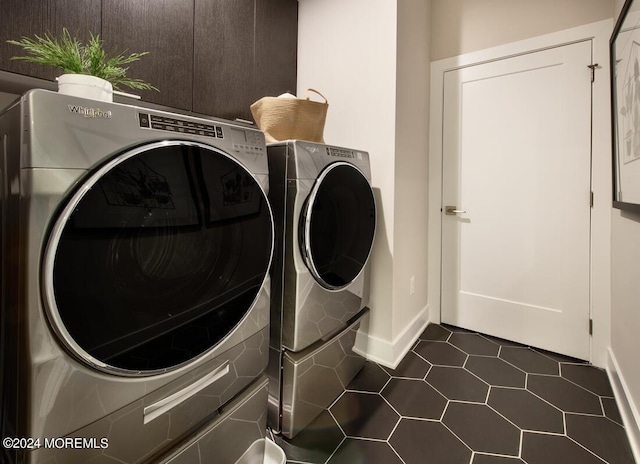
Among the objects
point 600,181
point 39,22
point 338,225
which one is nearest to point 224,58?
point 39,22

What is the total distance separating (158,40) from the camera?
130 cm

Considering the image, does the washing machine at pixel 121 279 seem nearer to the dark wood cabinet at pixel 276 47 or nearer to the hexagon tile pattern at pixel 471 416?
the hexagon tile pattern at pixel 471 416

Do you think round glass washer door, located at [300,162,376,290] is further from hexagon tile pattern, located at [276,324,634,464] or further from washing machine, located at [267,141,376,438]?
hexagon tile pattern, located at [276,324,634,464]

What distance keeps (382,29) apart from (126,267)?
181 cm

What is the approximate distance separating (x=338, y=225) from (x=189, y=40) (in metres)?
1.15

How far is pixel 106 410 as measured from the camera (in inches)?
24.9

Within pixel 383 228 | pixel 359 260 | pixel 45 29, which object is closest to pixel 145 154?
pixel 45 29

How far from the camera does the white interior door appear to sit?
1802 mm

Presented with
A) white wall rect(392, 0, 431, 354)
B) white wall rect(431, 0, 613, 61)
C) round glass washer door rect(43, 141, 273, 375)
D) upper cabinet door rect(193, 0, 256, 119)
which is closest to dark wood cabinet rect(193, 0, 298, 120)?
upper cabinet door rect(193, 0, 256, 119)

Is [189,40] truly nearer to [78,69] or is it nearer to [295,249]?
[78,69]

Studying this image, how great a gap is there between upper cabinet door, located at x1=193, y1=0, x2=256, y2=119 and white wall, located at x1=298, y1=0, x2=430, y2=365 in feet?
1.66

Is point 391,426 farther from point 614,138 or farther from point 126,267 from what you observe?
point 614,138

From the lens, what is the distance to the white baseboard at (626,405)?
114 cm

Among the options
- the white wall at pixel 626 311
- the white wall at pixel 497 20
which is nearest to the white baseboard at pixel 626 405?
the white wall at pixel 626 311
